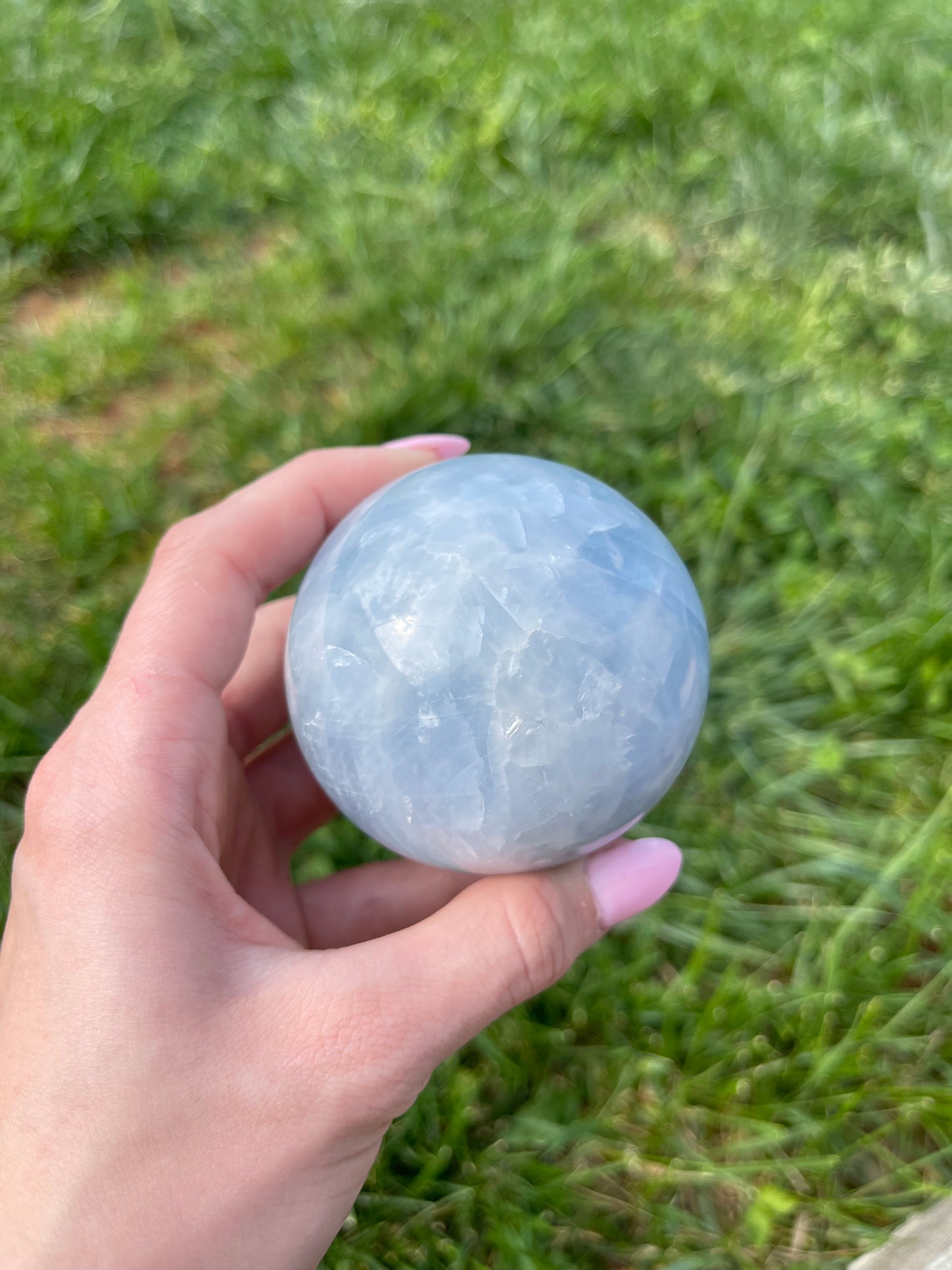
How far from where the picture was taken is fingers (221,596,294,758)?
5.12 feet

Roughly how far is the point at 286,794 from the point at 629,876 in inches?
25.6

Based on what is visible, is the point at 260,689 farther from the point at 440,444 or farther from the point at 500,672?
the point at 500,672

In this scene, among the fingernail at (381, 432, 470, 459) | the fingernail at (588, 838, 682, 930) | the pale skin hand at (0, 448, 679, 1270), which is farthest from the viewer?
the fingernail at (381, 432, 470, 459)

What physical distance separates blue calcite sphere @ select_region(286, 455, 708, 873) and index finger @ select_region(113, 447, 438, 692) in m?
0.18

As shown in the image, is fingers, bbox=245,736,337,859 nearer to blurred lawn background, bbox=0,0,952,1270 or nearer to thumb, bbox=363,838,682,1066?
blurred lawn background, bbox=0,0,952,1270

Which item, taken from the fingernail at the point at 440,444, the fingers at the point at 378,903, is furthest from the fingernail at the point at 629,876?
the fingernail at the point at 440,444

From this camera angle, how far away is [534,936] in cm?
109

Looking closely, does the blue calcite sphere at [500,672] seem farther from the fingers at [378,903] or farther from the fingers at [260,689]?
the fingers at [260,689]

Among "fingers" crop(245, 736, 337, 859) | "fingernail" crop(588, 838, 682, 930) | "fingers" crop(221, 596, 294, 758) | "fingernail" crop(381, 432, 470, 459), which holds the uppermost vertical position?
"fingernail" crop(381, 432, 470, 459)

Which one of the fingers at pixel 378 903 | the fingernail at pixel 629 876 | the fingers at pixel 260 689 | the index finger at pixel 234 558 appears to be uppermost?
the index finger at pixel 234 558

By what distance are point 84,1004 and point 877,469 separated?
179cm

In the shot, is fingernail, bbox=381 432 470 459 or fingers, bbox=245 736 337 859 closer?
fingers, bbox=245 736 337 859

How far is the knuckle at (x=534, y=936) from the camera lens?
108 centimetres

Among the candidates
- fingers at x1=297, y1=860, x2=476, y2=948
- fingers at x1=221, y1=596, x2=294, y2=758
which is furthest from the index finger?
fingers at x1=297, y1=860, x2=476, y2=948
